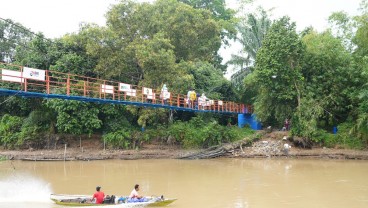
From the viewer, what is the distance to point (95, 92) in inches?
842

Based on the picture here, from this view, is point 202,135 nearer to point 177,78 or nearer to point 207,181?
point 177,78

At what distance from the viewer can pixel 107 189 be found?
43.9 feet

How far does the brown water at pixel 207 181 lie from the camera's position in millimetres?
11078

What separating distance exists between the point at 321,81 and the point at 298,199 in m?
13.1

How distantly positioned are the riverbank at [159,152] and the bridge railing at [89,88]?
302cm

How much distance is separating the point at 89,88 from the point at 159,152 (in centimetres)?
602

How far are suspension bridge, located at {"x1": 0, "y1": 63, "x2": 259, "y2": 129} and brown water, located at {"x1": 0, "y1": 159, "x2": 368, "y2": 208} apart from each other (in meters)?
3.25

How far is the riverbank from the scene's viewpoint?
21.2 metres

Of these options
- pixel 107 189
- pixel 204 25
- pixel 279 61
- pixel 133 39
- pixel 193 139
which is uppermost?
pixel 204 25

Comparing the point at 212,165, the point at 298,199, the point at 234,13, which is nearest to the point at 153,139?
the point at 212,165

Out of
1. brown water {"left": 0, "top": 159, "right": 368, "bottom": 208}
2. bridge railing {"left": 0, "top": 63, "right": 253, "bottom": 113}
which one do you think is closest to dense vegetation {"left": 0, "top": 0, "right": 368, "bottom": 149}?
bridge railing {"left": 0, "top": 63, "right": 253, "bottom": 113}

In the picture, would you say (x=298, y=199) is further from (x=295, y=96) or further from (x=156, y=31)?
(x=156, y=31)

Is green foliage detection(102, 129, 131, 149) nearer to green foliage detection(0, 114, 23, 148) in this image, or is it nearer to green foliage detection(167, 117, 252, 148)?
green foliage detection(167, 117, 252, 148)

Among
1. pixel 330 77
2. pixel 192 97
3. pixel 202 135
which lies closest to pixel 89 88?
pixel 192 97
